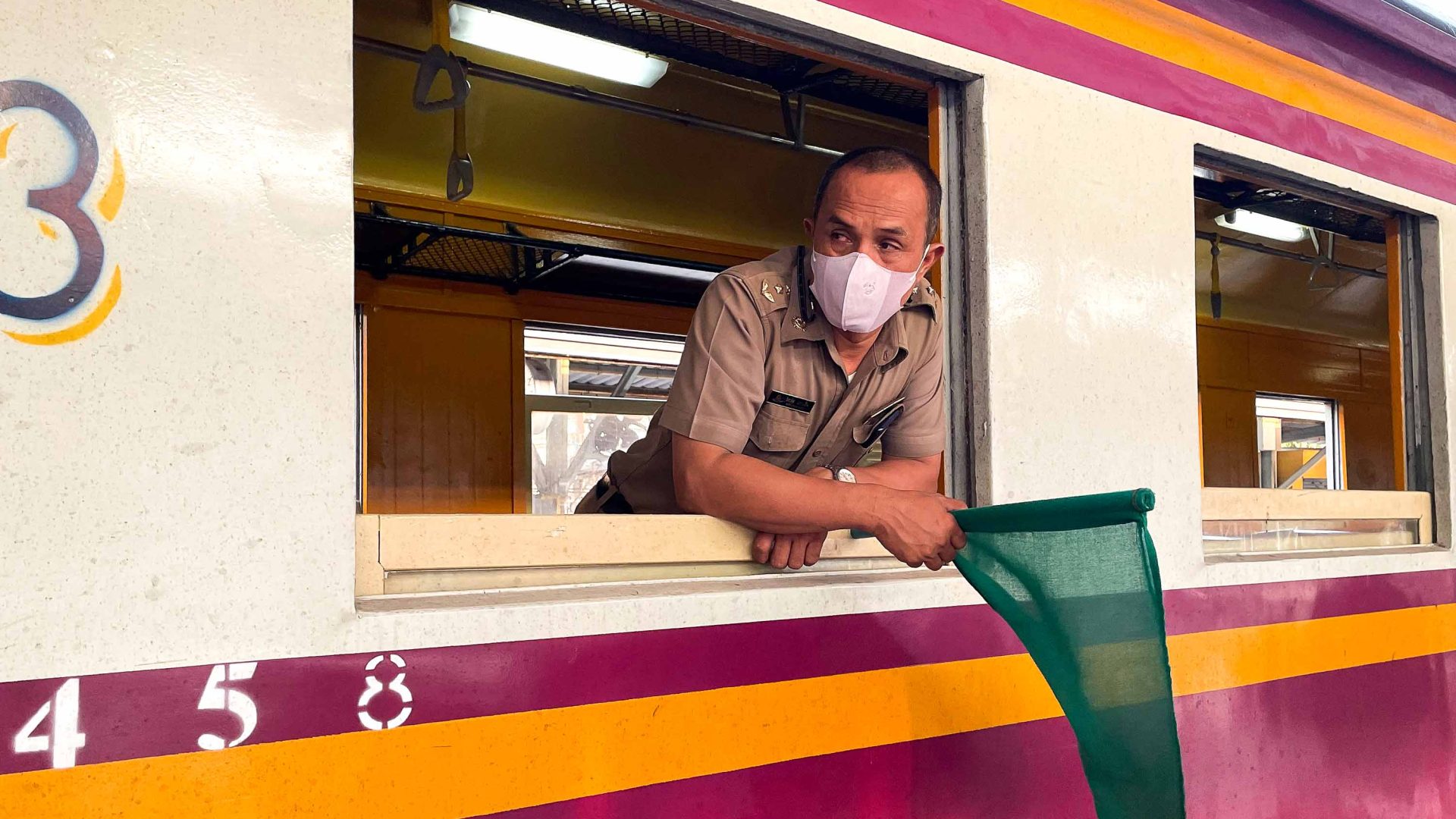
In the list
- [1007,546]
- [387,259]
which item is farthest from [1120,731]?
[387,259]

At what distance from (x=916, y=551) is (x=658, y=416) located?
65 centimetres

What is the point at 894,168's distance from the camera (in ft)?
7.33

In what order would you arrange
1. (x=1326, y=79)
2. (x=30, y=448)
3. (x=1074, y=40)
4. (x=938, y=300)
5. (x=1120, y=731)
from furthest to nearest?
(x=1326, y=79) < (x=1074, y=40) < (x=938, y=300) < (x=1120, y=731) < (x=30, y=448)

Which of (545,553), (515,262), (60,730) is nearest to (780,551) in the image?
(545,553)

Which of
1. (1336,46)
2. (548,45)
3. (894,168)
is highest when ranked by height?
(548,45)

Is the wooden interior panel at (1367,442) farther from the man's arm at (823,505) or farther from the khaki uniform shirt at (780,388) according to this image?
the man's arm at (823,505)

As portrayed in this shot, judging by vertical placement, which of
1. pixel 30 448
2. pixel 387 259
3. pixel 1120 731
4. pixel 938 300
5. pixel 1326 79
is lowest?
pixel 1120 731

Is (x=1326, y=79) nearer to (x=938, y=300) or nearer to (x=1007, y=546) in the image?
(x=938, y=300)

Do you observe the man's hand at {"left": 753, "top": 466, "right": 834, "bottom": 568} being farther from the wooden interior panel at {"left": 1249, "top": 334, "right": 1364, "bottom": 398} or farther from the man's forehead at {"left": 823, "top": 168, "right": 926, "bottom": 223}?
the wooden interior panel at {"left": 1249, "top": 334, "right": 1364, "bottom": 398}

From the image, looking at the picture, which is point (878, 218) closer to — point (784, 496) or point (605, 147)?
point (784, 496)

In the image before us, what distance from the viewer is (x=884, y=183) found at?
2.21 m

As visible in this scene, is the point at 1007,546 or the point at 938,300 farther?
the point at 938,300

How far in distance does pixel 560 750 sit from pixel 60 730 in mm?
725

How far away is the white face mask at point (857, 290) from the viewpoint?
7.02ft
